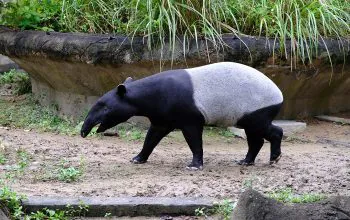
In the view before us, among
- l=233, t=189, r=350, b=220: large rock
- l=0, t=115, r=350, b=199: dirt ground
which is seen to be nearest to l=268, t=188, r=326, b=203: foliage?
l=0, t=115, r=350, b=199: dirt ground

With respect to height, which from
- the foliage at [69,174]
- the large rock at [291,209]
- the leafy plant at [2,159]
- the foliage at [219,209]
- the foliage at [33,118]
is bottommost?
the foliage at [33,118]

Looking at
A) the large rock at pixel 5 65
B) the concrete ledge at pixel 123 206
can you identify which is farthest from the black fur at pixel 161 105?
the large rock at pixel 5 65

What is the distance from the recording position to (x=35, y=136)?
8.18 metres

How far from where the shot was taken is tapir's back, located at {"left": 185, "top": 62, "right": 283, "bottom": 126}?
645 centimetres

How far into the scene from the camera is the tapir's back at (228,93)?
6.45 metres

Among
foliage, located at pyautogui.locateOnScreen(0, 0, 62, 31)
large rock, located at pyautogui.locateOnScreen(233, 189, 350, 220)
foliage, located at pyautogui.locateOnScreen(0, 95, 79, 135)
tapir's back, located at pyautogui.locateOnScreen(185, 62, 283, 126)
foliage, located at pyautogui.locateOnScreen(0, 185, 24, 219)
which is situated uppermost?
foliage, located at pyautogui.locateOnScreen(0, 0, 62, 31)

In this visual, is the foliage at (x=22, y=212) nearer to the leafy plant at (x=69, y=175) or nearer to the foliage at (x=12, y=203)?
the foliage at (x=12, y=203)

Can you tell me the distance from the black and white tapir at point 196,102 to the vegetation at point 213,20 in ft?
5.82

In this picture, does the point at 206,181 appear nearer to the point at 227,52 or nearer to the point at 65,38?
the point at 227,52

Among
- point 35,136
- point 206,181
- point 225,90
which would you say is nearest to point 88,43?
point 35,136

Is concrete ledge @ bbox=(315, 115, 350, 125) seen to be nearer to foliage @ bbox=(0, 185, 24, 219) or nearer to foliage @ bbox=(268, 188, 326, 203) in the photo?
foliage @ bbox=(268, 188, 326, 203)

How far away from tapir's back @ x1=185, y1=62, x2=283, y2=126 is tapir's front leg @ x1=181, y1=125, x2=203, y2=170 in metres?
0.13

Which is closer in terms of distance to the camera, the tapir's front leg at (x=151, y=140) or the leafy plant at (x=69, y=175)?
the leafy plant at (x=69, y=175)

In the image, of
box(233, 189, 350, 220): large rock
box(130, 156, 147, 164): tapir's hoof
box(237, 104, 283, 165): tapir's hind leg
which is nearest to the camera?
box(233, 189, 350, 220): large rock
